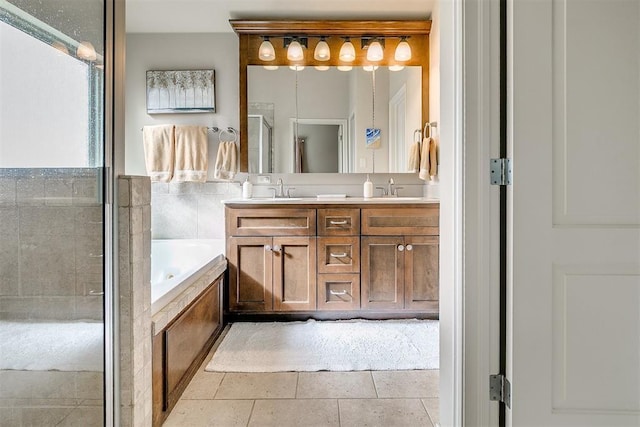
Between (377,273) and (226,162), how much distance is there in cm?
151

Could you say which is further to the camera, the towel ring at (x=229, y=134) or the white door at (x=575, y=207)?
the towel ring at (x=229, y=134)

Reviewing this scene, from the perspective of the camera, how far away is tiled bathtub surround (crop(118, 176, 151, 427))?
4.41ft

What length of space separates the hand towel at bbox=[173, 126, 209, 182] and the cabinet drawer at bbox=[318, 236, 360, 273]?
3.97 feet

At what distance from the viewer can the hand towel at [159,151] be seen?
324 cm

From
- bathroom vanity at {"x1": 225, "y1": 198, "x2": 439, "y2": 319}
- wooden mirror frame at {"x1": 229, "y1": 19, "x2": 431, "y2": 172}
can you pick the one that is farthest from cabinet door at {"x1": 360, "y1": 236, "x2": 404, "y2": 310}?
wooden mirror frame at {"x1": 229, "y1": 19, "x2": 431, "y2": 172}

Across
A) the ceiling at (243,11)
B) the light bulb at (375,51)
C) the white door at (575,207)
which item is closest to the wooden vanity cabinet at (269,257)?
the light bulb at (375,51)

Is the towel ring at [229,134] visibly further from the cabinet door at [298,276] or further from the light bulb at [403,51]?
the light bulb at [403,51]

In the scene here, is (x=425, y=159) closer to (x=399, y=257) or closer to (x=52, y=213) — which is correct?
(x=399, y=257)

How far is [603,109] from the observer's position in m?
1.23

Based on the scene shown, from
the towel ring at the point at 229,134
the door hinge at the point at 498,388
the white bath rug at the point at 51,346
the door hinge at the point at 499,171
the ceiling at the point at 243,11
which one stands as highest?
the ceiling at the point at 243,11

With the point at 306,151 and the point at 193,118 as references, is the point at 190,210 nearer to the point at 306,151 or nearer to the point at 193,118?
the point at 193,118

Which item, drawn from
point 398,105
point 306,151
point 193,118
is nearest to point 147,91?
point 193,118

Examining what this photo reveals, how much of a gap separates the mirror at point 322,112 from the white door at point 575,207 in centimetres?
203

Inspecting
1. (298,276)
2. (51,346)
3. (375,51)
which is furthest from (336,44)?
(51,346)
